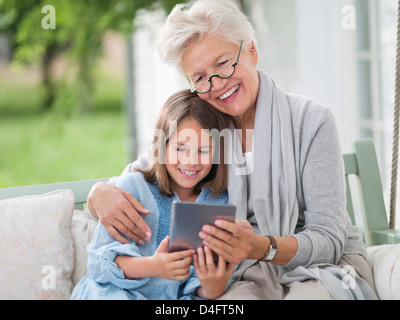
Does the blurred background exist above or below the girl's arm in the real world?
above

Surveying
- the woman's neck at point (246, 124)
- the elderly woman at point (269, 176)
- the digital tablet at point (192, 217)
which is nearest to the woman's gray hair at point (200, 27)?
the elderly woman at point (269, 176)

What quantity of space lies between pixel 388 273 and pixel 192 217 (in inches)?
26.8

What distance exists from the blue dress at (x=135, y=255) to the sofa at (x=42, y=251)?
0.41 feet

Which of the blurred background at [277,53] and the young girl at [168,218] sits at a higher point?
the blurred background at [277,53]

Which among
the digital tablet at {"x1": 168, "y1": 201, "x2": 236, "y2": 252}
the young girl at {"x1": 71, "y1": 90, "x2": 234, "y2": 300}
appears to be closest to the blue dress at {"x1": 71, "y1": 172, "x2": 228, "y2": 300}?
the young girl at {"x1": 71, "y1": 90, "x2": 234, "y2": 300}

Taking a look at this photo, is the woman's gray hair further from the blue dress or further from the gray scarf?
the blue dress

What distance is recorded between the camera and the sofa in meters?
1.88

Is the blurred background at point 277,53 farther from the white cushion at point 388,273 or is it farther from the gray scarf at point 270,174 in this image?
the white cushion at point 388,273

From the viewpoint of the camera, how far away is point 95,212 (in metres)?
1.93

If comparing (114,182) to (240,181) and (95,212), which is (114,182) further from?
(240,181)

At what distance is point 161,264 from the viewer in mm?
1644

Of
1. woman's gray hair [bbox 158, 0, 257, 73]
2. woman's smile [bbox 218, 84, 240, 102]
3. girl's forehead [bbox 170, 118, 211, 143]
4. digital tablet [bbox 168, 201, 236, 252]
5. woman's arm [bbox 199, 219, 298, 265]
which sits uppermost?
woman's gray hair [bbox 158, 0, 257, 73]

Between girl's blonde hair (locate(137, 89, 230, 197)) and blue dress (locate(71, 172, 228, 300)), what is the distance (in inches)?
1.3

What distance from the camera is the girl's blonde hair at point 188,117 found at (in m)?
1.87
